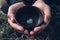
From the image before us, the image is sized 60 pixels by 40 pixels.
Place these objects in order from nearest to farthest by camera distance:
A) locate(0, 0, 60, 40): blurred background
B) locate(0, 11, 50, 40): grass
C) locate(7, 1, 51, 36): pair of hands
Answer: locate(7, 1, 51, 36): pair of hands < locate(0, 0, 60, 40): blurred background < locate(0, 11, 50, 40): grass

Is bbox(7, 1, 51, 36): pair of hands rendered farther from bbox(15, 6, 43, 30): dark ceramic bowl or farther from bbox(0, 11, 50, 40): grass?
bbox(0, 11, 50, 40): grass

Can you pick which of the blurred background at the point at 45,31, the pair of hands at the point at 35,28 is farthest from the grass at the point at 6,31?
the pair of hands at the point at 35,28

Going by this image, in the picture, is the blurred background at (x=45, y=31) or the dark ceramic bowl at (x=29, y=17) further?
the blurred background at (x=45, y=31)

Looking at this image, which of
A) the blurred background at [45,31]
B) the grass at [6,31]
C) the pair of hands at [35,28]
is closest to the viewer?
the pair of hands at [35,28]

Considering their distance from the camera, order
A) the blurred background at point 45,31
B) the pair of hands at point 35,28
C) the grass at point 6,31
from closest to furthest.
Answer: the pair of hands at point 35,28 < the blurred background at point 45,31 < the grass at point 6,31

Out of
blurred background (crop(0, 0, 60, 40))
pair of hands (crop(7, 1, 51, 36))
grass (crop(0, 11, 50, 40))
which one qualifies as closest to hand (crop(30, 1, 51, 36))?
→ pair of hands (crop(7, 1, 51, 36))

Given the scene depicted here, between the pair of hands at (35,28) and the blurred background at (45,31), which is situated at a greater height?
the pair of hands at (35,28)

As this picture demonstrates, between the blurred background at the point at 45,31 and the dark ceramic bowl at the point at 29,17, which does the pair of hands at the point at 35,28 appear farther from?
the blurred background at the point at 45,31

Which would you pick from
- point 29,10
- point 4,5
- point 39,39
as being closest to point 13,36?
point 39,39

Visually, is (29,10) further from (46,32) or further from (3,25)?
(3,25)
